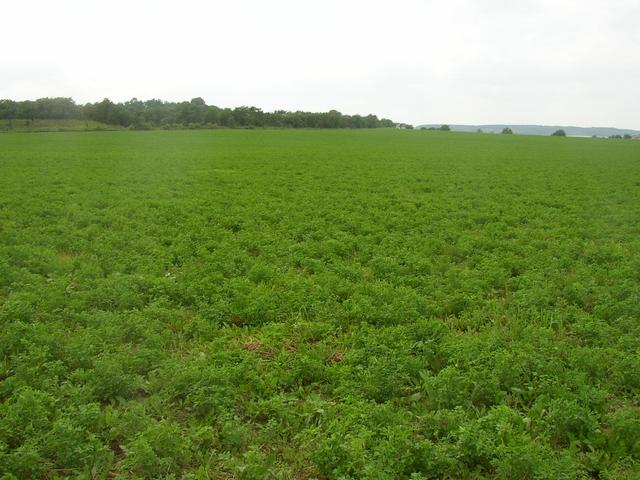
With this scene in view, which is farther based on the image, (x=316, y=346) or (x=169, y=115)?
(x=169, y=115)

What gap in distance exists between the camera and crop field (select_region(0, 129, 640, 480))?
4738 millimetres

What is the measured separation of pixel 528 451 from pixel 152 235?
34.5 ft

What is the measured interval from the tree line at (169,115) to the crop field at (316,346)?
99097mm

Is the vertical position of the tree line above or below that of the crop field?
above

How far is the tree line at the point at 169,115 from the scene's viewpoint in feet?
326

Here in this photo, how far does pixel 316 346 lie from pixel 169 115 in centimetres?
12283

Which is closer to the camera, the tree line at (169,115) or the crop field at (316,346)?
the crop field at (316,346)

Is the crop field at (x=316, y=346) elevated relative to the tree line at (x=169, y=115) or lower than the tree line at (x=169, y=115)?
lower

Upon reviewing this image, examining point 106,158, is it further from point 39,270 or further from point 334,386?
point 334,386

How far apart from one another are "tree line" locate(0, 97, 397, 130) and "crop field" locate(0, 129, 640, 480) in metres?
99.1

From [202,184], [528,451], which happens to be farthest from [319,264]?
[202,184]

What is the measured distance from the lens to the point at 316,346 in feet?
23.0

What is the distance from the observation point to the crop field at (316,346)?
187 inches

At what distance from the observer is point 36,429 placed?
489 cm
